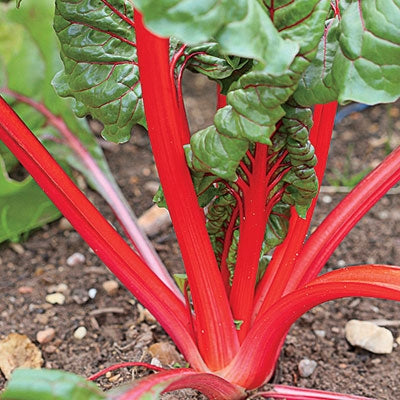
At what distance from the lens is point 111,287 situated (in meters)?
1.80

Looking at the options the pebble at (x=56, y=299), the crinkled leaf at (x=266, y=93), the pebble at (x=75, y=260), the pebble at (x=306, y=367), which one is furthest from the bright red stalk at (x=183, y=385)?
the pebble at (x=75, y=260)

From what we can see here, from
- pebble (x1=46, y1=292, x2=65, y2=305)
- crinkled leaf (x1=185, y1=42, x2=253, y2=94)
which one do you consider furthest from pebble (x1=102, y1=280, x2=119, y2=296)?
crinkled leaf (x1=185, y1=42, x2=253, y2=94)

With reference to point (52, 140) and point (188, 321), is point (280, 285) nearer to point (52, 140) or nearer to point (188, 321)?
point (188, 321)

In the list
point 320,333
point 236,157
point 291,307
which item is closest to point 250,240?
point 291,307

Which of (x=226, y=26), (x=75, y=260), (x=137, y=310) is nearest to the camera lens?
(x=226, y=26)

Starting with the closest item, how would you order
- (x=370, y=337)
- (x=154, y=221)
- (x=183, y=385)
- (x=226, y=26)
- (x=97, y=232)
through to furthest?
(x=226, y=26)
(x=183, y=385)
(x=97, y=232)
(x=370, y=337)
(x=154, y=221)

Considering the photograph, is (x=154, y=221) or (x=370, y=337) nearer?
(x=370, y=337)

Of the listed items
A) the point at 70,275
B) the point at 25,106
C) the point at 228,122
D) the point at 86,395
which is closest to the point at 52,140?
the point at 25,106

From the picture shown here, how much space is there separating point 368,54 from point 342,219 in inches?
17.7

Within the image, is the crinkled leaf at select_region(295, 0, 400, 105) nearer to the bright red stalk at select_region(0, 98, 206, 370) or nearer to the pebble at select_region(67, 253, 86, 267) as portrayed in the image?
the bright red stalk at select_region(0, 98, 206, 370)

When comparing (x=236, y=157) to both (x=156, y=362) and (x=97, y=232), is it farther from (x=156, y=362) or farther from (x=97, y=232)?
(x=156, y=362)

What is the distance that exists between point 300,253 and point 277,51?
1.87 feet

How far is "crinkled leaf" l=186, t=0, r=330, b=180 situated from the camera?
100cm

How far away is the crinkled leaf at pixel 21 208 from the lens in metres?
1.87
